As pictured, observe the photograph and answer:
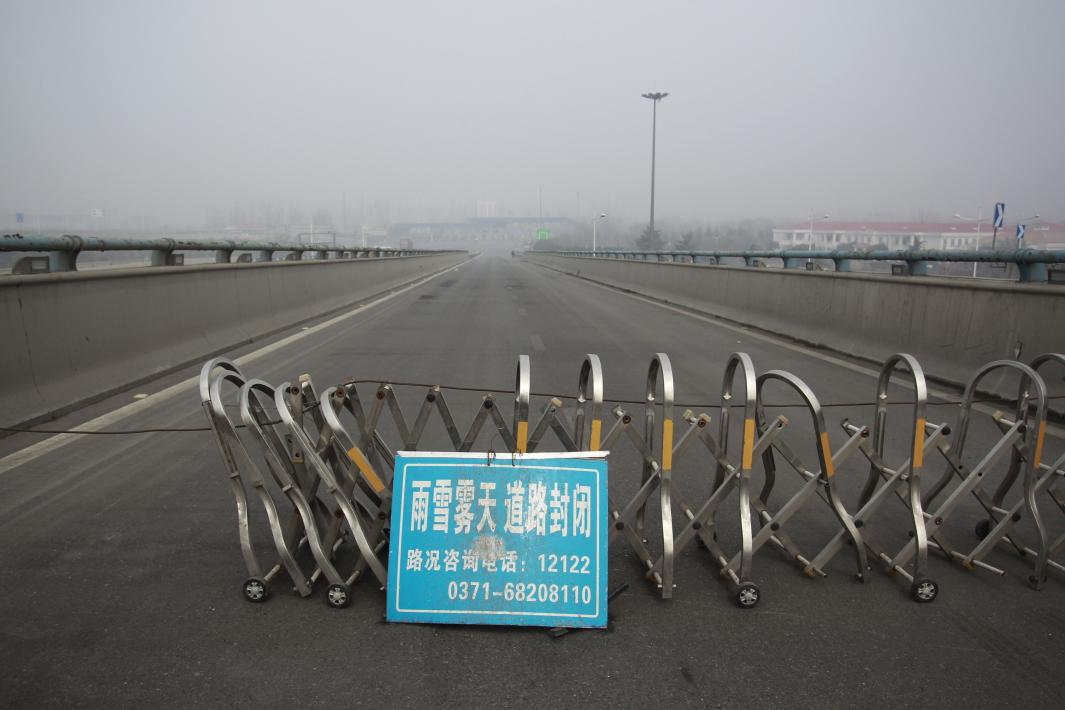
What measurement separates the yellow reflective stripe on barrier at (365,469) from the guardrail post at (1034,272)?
327 inches

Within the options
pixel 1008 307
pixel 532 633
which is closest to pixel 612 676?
pixel 532 633

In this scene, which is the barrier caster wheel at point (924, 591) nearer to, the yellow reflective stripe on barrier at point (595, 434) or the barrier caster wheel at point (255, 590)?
the yellow reflective stripe on barrier at point (595, 434)

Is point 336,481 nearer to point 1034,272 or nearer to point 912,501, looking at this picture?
point 912,501

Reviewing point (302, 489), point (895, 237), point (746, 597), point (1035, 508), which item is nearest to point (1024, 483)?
point (1035, 508)

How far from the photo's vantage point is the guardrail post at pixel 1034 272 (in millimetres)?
9109

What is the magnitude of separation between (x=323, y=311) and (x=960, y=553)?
16.6 metres

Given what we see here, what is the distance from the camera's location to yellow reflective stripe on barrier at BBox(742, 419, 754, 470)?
13.6 feet

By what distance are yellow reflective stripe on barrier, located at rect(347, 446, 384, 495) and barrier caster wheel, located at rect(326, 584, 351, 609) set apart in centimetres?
51

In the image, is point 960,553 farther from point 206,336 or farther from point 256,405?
point 206,336

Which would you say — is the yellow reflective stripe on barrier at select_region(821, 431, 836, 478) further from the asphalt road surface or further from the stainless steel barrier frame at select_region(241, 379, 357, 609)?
the stainless steel barrier frame at select_region(241, 379, 357, 609)

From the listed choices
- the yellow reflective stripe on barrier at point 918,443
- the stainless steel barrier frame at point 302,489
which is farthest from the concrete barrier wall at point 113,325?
the yellow reflective stripe on barrier at point 918,443

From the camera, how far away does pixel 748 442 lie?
4.22 m

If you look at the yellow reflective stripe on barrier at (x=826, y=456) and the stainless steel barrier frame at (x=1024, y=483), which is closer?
the yellow reflective stripe on barrier at (x=826, y=456)

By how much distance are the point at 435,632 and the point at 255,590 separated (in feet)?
3.24
